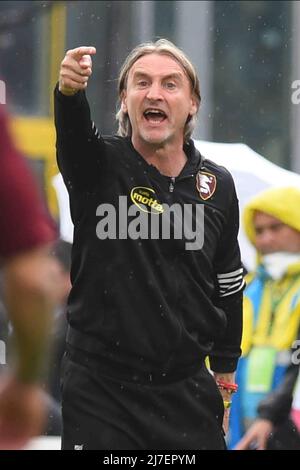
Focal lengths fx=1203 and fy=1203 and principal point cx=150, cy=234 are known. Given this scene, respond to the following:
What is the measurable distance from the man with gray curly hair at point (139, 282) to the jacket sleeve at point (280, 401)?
130cm

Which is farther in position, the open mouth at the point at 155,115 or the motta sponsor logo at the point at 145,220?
the open mouth at the point at 155,115

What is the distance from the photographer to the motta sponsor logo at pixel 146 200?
3.60m

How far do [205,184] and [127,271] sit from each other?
0.45 m

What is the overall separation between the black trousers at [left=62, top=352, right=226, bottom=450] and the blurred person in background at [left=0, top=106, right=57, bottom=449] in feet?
5.60

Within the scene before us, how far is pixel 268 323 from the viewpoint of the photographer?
5.13 m

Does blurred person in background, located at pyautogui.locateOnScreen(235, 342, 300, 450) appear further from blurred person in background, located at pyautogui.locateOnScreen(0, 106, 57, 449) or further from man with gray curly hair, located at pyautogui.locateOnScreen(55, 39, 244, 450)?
blurred person in background, located at pyautogui.locateOnScreen(0, 106, 57, 449)

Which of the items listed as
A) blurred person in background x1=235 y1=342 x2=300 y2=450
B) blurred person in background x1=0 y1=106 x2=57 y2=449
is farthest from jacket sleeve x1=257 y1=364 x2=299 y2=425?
blurred person in background x1=0 y1=106 x2=57 y2=449

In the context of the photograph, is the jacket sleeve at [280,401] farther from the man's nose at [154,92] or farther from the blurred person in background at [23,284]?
the blurred person in background at [23,284]

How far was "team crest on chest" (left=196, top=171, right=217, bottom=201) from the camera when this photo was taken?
148 inches

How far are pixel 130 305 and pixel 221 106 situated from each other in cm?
264

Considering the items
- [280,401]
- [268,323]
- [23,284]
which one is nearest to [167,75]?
[268,323]

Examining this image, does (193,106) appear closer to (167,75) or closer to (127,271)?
(167,75)

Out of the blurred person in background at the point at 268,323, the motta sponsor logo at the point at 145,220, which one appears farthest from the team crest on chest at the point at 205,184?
the blurred person in background at the point at 268,323
